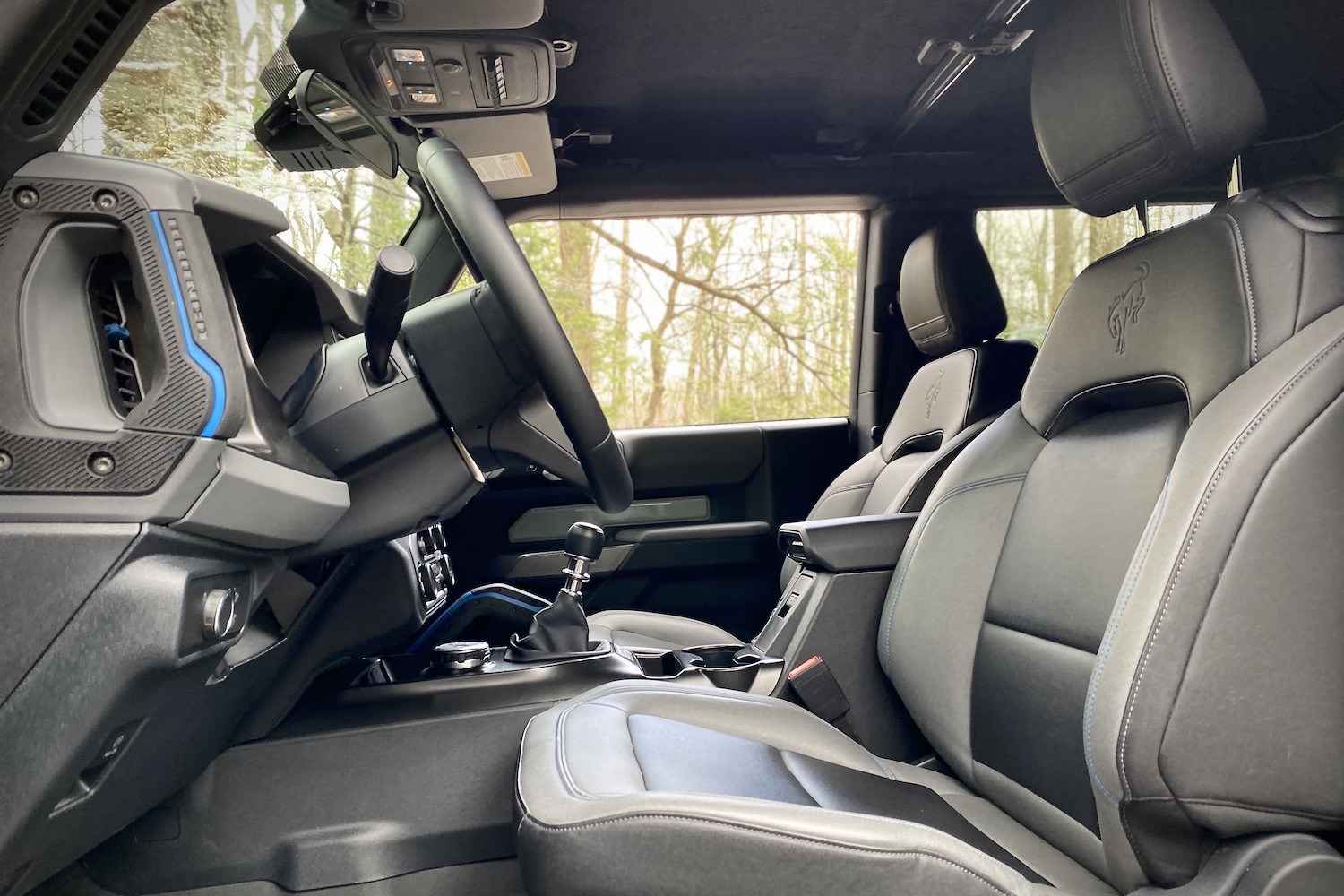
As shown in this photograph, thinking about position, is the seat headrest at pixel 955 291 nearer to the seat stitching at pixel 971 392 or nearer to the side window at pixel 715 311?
the seat stitching at pixel 971 392

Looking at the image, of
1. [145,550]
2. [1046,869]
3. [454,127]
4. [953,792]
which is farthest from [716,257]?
[145,550]

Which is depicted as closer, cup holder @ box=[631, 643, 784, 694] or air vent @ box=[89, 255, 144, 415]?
air vent @ box=[89, 255, 144, 415]

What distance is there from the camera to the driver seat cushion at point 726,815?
76cm

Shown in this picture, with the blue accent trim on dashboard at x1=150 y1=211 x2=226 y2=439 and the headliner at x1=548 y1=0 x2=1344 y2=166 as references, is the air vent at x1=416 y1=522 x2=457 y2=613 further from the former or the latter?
the headliner at x1=548 y1=0 x2=1344 y2=166

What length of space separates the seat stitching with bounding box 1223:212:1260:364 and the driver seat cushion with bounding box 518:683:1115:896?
0.57m

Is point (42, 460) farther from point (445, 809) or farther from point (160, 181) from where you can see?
point (445, 809)

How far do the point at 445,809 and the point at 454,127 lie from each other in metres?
1.36

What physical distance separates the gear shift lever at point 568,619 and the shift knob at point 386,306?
1.38 feet

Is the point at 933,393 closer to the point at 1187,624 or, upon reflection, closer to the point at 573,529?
the point at 573,529

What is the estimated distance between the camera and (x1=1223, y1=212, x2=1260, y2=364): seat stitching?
95cm

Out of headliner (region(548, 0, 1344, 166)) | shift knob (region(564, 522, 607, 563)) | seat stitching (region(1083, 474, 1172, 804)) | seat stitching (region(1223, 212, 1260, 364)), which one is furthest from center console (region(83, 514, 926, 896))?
headliner (region(548, 0, 1344, 166))

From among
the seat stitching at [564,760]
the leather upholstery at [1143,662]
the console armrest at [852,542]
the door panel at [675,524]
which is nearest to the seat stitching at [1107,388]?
the leather upholstery at [1143,662]

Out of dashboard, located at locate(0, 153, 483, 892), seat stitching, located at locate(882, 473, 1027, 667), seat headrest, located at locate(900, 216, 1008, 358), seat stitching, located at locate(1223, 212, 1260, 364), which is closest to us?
dashboard, located at locate(0, 153, 483, 892)

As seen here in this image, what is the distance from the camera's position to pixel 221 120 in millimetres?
1268
